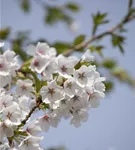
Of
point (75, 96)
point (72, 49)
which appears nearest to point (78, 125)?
point (75, 96)

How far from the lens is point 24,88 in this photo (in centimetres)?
130

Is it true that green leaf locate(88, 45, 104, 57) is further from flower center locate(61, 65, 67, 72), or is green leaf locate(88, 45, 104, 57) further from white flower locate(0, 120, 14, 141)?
white flower locate(0, 120, 14, 141)

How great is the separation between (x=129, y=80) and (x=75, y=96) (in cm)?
177

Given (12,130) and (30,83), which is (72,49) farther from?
(12,130)

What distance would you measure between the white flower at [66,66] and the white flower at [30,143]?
22cm

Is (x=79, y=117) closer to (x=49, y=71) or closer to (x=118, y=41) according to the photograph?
(x=49, y=71)

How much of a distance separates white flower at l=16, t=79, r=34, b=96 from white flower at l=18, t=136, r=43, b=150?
21cm

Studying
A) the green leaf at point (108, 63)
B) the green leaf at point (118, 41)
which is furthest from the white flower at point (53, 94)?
the green leaf at point (108, 63)

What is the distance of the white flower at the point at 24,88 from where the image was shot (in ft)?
4.25

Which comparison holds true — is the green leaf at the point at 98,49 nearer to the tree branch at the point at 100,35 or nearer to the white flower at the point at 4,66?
the tree branch at the point at 100,35

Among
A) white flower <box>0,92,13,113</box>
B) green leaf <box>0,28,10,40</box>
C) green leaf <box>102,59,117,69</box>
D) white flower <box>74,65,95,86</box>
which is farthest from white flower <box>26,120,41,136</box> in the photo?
green leaf <box>102,59,117,69</box>

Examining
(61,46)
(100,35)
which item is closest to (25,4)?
(61,46)

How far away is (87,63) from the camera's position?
1240 mm

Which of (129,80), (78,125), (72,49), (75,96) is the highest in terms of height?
(75,96)
